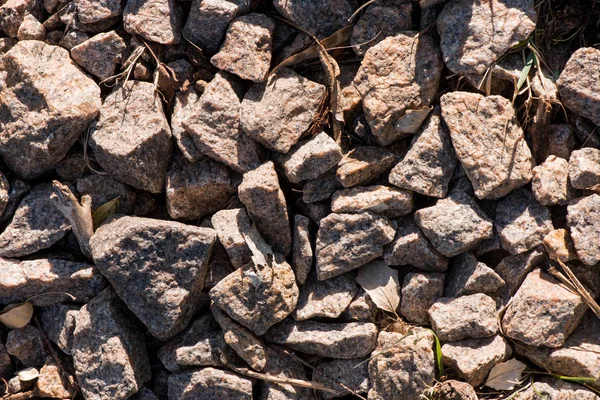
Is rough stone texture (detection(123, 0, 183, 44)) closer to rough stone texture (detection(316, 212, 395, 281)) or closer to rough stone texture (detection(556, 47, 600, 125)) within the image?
rough stone texture (detection(316, 212, 395, 281))

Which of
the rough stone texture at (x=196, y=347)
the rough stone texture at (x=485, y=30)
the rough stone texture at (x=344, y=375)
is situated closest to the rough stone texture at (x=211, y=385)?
the rough stone texture at (x=196, y=347)

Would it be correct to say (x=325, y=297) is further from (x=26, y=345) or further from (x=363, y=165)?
(x=26, y=345)

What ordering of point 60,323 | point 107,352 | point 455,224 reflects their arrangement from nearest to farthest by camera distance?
point 455,224 → point 107,352 → point 60,323

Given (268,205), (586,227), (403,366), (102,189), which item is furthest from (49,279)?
(586,227)

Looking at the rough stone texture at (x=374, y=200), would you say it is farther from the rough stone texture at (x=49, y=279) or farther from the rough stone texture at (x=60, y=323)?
the rough stone texture at (x=60, y=323)

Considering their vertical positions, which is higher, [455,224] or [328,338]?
[455,224]

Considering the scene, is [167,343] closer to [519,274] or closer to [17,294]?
[17,294]

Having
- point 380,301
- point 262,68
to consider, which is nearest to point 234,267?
point 380,301
